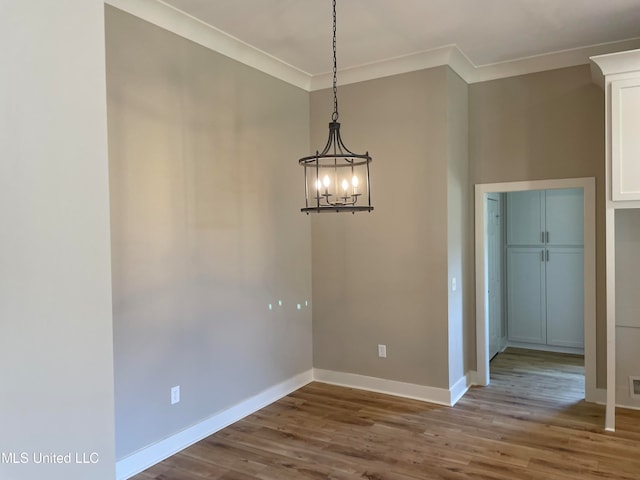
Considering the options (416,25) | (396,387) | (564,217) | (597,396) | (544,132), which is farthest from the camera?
(564,217)

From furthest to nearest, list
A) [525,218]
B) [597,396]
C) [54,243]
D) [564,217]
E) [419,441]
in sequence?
1. [525,218]
2. [564,217]
3. [597,396]
4. [419,441]
5. [54,243]

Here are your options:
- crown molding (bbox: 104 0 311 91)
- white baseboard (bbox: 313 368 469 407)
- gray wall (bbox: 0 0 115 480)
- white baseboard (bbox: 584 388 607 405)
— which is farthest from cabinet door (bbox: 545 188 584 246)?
gray wall (bbox: 0 0 115 480)

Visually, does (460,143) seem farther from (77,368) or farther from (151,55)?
(77,368)

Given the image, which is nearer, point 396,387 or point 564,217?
point 396,387

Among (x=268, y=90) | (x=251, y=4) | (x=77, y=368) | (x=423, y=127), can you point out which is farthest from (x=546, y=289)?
(x=77, y=368)

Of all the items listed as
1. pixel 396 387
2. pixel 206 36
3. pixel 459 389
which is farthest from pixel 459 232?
pixel 206 36

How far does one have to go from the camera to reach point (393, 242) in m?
4.32

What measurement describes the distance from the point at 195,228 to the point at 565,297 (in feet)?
15.1

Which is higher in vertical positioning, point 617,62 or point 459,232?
point 617,62

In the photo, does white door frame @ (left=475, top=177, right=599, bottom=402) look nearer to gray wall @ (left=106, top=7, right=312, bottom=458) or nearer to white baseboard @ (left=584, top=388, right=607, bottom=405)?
white baseboard @ (left=584, top=388, right=607, bottom=405)

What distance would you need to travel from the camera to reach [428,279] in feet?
13.6

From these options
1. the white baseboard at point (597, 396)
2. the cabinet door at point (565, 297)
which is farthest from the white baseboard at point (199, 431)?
the cabinet door at point (565, 297)

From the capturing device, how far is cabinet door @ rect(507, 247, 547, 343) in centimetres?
582

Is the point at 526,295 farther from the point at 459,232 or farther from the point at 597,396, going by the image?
the point at 459,232
